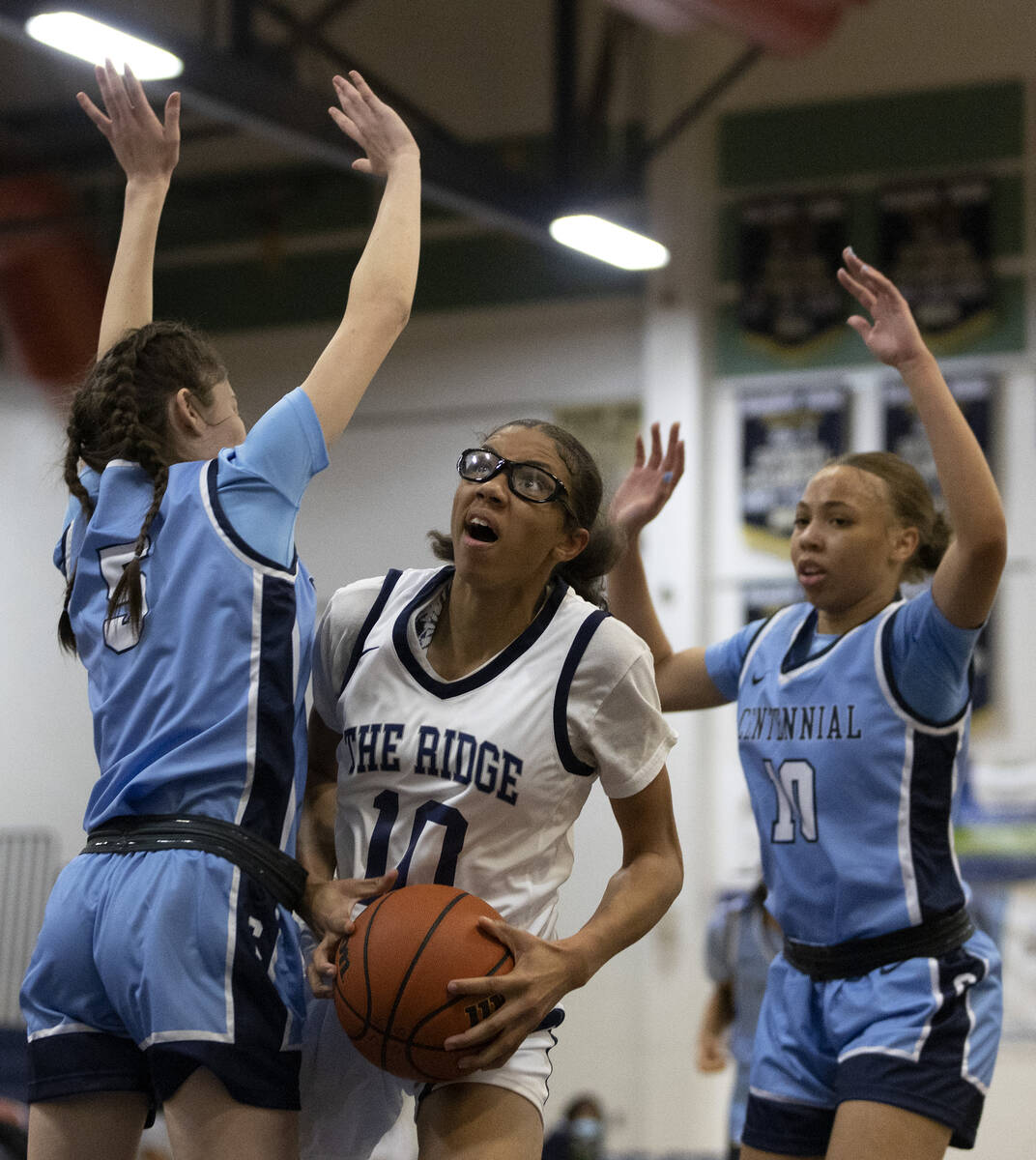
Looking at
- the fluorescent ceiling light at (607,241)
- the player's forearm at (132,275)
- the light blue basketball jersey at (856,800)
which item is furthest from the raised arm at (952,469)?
the fluorescent ceiling light at (607,241)

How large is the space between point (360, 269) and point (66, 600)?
83cm

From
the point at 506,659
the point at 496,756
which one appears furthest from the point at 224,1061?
the point at 506,659

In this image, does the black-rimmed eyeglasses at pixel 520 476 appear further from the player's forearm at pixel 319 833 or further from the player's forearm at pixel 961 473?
the player's forearm at pixel 961 473

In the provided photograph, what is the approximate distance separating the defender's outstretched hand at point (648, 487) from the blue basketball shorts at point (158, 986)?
5.47 feet

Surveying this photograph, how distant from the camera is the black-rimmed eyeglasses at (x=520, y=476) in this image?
2.93m

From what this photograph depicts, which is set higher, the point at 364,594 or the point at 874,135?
the point at 874,135

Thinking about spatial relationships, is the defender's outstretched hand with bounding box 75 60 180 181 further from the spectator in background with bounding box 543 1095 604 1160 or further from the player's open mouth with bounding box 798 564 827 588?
the spectator in background with bounding box 543 1095 604 1160

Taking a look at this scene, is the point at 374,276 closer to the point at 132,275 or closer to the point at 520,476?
the point at 520,476

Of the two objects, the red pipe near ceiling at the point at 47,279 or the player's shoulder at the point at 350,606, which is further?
the red pipe near ceiling at the point at 47,279

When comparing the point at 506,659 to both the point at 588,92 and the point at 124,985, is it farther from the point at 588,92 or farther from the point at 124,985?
the point at 588,92

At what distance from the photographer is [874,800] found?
3604mm

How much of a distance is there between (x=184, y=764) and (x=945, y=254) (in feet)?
25.8

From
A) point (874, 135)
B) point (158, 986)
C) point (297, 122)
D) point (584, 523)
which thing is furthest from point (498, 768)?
point (874, 135)

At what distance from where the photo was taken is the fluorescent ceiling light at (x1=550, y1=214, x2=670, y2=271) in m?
8.39
